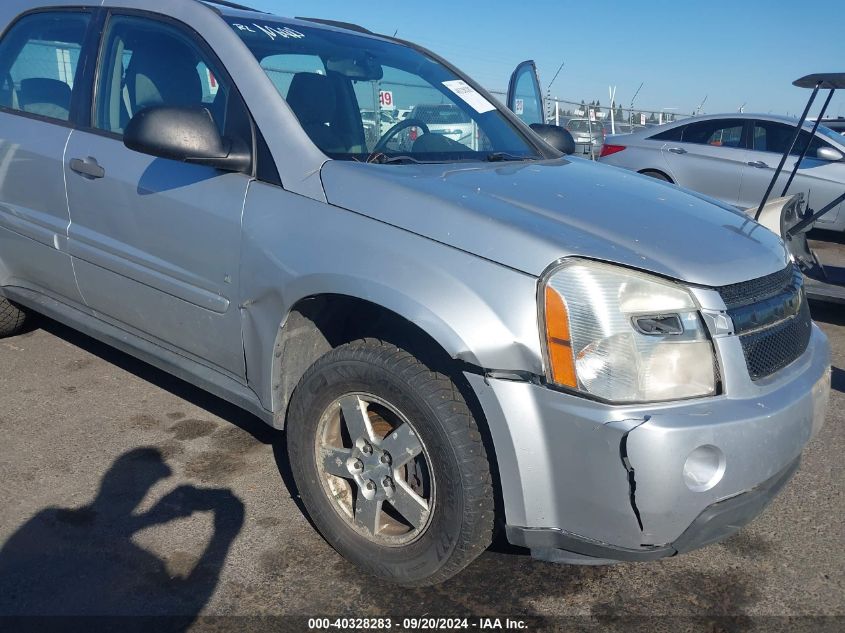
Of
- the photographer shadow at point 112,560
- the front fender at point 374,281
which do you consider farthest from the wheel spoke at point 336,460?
the photographer shadow at point 112,560

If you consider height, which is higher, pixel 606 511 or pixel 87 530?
pixel 606 511

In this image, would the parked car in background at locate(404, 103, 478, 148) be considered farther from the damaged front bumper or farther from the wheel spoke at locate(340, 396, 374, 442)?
the damaged front bumper

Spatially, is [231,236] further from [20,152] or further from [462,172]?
[20,152]

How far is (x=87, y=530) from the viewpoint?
106 inches

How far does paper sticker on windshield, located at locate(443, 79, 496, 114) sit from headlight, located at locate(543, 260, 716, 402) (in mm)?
1739

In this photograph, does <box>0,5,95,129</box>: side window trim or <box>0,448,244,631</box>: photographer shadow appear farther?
<box>0,5,95,129</box>: side window trim

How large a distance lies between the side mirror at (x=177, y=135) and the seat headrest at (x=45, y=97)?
1.15 m

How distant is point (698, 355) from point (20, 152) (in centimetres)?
317

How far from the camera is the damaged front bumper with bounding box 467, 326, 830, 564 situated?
6.29 ft

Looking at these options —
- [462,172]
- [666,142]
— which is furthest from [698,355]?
[666,142]

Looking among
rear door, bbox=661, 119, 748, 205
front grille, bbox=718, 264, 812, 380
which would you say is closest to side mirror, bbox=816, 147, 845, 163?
rear door, bbox=661, 119, 748, 205

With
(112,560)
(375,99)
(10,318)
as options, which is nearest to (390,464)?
(112,560)

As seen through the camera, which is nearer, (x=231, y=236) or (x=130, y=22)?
(x=231, y=236)

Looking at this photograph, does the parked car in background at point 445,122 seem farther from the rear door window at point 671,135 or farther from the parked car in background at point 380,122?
the rear door window at point 671,135
